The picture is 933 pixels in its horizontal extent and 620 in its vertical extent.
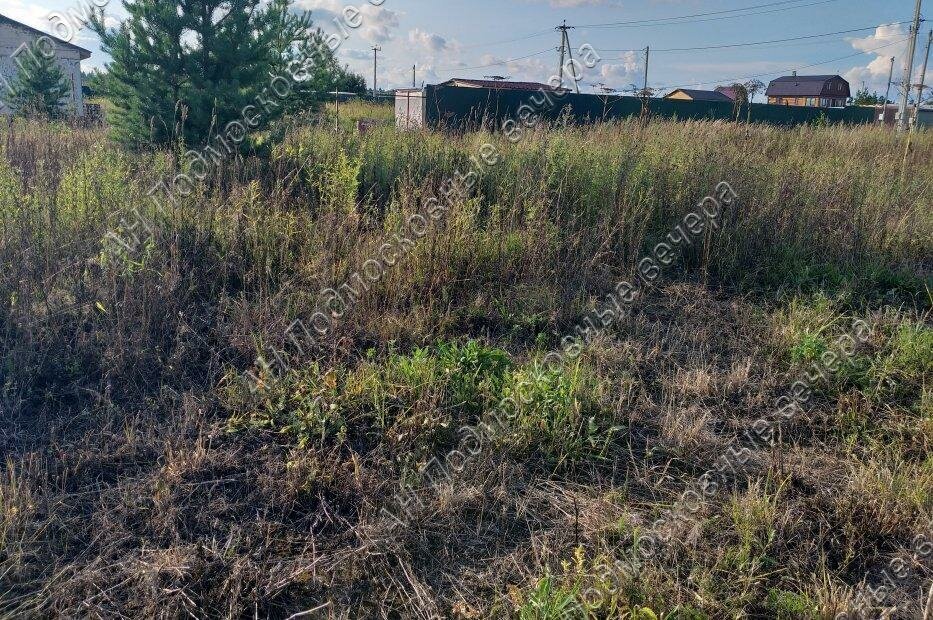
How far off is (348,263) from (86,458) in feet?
7.37

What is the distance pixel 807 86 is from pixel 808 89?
78cm

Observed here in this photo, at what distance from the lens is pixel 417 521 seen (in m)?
2.72

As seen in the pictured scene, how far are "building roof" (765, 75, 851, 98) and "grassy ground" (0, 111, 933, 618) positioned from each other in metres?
58.4

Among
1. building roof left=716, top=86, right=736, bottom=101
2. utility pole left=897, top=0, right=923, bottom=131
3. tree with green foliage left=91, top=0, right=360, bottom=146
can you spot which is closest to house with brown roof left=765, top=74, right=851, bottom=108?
building roof left=716, top=86, right=736, bottom=101

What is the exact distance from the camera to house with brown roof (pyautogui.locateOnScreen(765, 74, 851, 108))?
55.2 metres

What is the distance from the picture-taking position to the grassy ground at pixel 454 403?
2.44 meters

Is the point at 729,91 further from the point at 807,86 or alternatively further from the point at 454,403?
the point at 454,403

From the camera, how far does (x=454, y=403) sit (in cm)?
346

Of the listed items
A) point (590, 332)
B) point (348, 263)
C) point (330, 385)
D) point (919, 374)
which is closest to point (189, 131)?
point (348, 263)

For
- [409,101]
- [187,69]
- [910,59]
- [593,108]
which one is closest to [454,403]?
[187,69]

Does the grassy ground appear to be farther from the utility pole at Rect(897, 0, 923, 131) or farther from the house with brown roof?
the house with brown roof

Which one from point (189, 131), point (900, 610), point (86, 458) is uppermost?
point (189, 131)

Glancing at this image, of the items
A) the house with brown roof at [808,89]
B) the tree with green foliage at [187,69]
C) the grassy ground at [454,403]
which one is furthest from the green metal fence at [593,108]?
the house with brown roof at [808,89]

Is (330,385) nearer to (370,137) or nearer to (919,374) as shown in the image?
(919,374)
